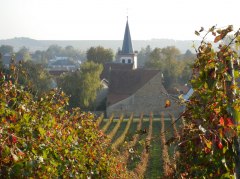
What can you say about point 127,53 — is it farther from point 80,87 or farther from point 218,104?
point 218,104

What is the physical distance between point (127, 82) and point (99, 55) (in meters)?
23.5

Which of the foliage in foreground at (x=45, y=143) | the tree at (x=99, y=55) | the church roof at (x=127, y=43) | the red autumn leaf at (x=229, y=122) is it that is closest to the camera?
the red autumn leaf at (x=229, y=122)

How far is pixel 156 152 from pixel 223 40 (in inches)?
839

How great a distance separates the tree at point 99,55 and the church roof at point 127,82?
2211 cm

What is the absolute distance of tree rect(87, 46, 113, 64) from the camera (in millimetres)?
67000

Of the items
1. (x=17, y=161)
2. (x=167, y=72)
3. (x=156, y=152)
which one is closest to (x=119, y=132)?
(x=156, y=152)

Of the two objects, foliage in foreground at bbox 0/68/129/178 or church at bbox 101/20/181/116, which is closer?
foliage in foreground at bbox 0/68/129/178

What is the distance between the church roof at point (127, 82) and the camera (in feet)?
144

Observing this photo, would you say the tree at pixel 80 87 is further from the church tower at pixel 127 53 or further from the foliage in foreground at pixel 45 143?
the foliage in foreground at pixel 45 143

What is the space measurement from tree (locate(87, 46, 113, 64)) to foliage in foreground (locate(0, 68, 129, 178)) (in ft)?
192

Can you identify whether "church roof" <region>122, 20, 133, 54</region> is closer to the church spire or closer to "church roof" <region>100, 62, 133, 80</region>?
the church spire

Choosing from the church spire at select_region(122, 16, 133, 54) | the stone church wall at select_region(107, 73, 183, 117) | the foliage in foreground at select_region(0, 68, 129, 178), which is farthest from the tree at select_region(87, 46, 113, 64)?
the foliage in foreground at select_region(0, 68, 129, 178)

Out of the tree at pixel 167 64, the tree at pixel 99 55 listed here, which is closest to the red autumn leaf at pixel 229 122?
the tree at pixel 167 64

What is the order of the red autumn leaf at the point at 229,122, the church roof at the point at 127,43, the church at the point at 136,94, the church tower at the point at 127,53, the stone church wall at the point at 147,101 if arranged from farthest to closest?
the church roof at the point at 127,43, the church tower at the point at 127,53, the stone church wall at the point at 147,101, the church at the point at 136,94, the red autumn leaf at the point at 229,122
